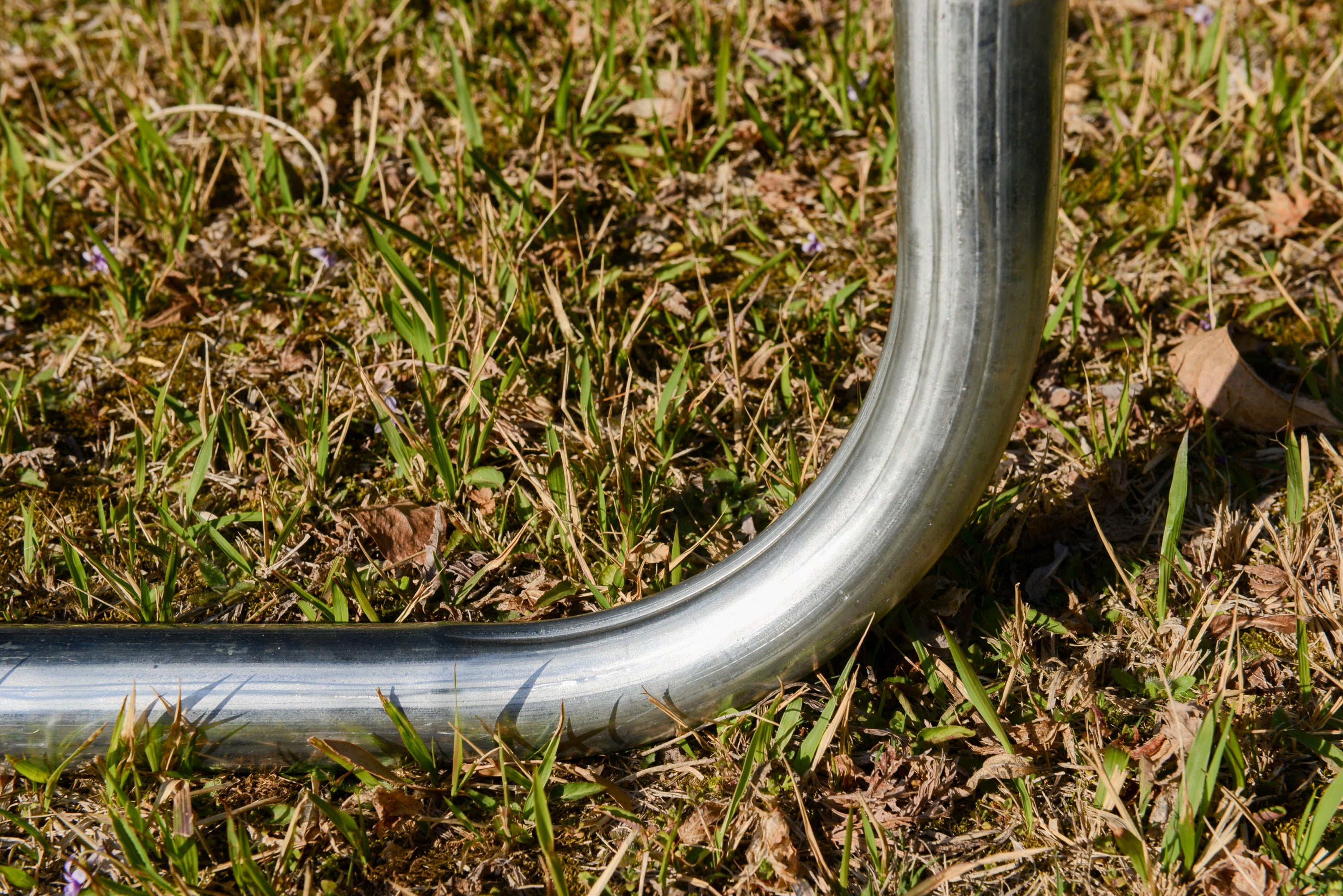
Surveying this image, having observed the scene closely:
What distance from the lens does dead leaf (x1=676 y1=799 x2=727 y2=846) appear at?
1.52 meters

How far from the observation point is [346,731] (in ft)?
5.16

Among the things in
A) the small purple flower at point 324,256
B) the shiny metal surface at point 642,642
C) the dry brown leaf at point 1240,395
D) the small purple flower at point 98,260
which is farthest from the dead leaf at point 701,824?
the small purple flower at point 98,260

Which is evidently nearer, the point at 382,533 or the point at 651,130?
the point at 382,533

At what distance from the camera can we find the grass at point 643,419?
1.52 meters

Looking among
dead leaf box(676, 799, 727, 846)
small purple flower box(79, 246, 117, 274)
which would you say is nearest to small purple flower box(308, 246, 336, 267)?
small purple flower box(79, 246, 117, 274)

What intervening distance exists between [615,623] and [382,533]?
565 millimetres

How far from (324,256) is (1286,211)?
2218 mm

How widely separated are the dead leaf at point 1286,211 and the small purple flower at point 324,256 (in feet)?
7.10

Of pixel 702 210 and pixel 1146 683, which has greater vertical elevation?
pixel 702 210

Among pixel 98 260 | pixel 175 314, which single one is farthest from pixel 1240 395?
pixel 98 260

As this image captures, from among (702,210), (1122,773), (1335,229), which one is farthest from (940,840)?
(1335,229)

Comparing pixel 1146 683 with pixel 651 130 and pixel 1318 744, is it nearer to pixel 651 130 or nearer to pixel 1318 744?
pixel 1318 744

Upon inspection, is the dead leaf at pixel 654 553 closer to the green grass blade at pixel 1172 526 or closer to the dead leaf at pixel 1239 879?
the green grass blade at pixel 1172 526

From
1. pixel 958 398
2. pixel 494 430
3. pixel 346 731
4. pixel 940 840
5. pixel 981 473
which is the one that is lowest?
pixel 940 840
